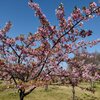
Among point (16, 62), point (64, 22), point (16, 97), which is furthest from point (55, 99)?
point (64, 22)

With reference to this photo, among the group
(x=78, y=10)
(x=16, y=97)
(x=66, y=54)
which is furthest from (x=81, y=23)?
(x=16, y=97)

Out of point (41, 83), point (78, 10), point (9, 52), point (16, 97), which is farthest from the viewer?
point (16, 97)

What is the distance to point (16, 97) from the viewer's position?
35625 millimetres

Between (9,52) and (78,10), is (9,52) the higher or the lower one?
the lower one

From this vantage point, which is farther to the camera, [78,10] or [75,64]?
[75,64]

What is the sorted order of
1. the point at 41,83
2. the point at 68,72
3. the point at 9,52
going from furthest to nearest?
the point at 9,52 < the point at 68,72 < the point at 41,83

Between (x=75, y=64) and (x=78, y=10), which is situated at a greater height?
(x=78, y=10)

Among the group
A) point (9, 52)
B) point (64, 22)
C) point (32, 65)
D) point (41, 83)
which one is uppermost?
point (64, 22)

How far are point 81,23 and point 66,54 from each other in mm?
2095

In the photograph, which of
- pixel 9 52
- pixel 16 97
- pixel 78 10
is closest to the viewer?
pixel 78 10

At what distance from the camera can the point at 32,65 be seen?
41.0 ft

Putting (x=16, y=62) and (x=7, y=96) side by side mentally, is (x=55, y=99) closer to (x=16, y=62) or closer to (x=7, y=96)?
(x=7, y=96)

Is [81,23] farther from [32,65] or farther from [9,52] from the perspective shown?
[9,52]

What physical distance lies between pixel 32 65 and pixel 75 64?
231 cm
